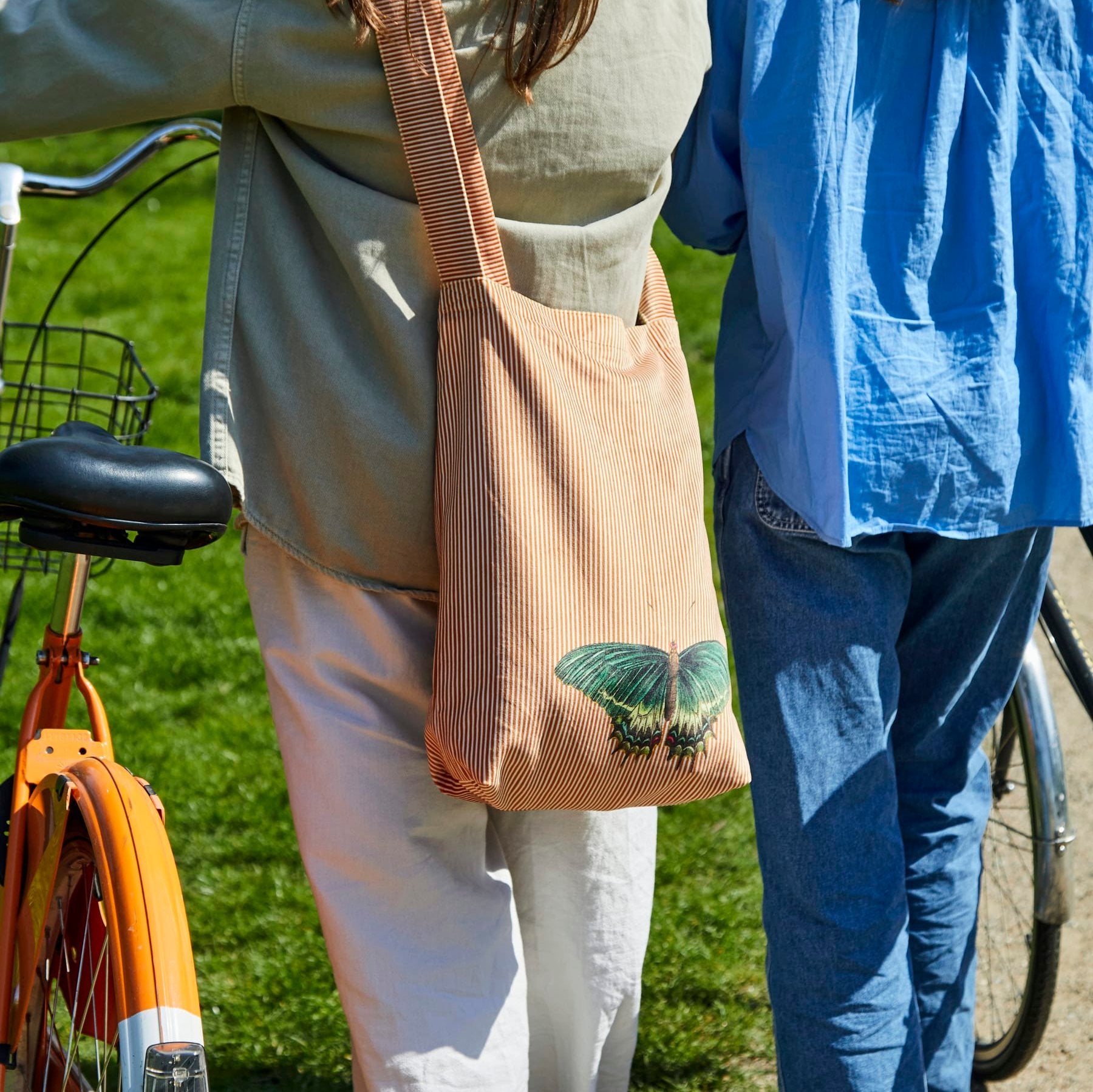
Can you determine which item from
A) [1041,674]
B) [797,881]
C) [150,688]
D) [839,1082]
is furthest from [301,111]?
[150,688]

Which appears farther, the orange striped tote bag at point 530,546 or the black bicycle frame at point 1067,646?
the black bicycle frame at point 1067,646

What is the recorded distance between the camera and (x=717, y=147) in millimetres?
1933

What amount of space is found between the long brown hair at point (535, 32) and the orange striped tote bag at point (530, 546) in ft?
0.21

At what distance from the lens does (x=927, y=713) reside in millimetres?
2193

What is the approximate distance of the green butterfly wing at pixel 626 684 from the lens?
166 cm

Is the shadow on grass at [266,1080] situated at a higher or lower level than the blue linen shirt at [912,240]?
lower

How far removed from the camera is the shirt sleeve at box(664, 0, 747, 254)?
74.4 inches

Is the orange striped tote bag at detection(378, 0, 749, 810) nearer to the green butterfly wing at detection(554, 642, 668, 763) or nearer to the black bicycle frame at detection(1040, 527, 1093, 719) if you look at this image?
the green butterfly wing at detection(554, 642, 668, 763)

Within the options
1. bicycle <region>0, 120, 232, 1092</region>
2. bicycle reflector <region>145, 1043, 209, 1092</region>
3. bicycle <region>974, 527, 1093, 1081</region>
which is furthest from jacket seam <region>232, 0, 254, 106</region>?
bicycle <region>974, 527, 1093, 1081</region>

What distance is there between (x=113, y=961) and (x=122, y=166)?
1146mm

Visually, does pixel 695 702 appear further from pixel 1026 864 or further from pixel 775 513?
pixel 1026 864

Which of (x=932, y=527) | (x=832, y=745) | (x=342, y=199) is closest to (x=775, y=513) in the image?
(x=932, y=527)

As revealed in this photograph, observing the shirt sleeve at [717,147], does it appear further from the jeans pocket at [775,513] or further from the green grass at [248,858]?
the green grass at [248,858]

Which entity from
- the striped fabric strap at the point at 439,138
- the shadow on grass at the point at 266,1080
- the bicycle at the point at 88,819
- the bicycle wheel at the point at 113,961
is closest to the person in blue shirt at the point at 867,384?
the striped fabric strap at the point at 439,138
